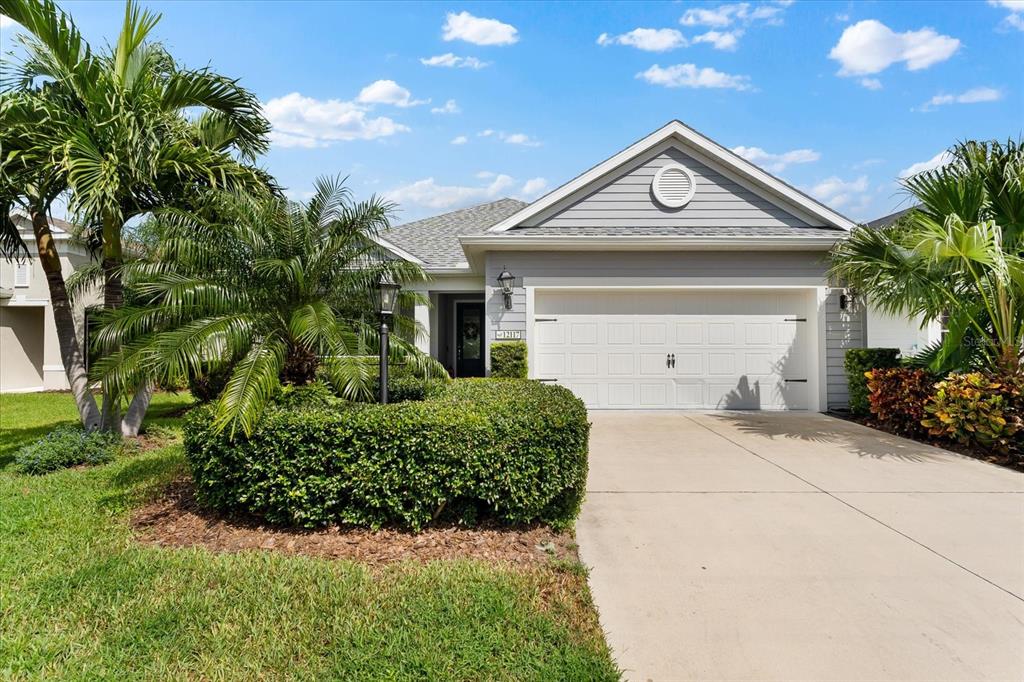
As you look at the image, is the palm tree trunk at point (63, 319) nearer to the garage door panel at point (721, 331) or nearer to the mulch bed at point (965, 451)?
the garage door panel at point (721, 331)

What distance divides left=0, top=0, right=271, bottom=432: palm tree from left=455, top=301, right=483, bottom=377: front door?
8.02 metres

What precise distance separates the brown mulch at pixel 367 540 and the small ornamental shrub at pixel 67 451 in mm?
2888

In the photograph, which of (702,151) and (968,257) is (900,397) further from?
(702,151)

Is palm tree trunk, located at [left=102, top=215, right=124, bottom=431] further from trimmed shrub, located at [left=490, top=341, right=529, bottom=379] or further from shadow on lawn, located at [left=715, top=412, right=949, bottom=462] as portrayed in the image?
shadow on lawn, located at [left=715, top=412, right=949, bottom=462]

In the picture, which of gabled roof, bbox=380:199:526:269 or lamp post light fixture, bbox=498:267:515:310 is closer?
lamp post light fixture, bbox=498:267:515:310

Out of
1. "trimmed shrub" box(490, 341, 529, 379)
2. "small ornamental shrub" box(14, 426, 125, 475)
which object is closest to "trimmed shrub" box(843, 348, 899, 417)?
"trimmed shrub" box(490, 341, 529, 379)

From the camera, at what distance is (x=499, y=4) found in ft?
28.5

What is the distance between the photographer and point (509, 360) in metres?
9.14

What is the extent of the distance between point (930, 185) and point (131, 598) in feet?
31.7

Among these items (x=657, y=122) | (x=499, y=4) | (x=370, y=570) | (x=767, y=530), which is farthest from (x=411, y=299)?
(x=657, y=122)

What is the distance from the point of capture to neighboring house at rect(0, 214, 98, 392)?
575 inches

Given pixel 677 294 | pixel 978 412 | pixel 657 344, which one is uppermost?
pixel 677 294

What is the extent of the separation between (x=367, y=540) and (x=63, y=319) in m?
5.91

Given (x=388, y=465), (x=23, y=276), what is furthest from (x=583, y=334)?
(x=23, y=276)
